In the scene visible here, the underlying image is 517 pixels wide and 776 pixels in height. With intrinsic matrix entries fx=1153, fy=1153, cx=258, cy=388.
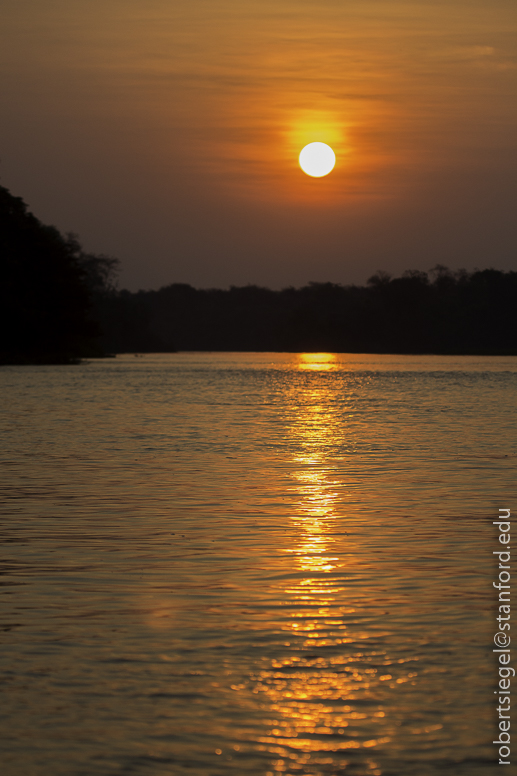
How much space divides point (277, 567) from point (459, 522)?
13.7 ft

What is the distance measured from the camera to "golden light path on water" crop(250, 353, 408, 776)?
23.8 ft

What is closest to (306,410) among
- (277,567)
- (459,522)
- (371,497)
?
(371,497)

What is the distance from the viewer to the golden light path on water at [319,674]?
725 centimetres

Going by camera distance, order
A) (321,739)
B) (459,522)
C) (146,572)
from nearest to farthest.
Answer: (321,739) → (146,572) → (459,522)

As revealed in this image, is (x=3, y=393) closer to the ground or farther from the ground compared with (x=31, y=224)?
closer to the ground

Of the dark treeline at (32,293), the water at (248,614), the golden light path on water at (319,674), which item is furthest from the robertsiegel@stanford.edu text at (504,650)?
the dark treeline at (32,293)

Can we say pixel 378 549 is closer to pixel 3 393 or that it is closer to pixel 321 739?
pixel 321 739

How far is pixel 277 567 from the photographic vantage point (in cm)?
1309

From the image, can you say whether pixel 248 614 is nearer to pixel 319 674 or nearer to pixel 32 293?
pixel 319 674

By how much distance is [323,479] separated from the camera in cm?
2228

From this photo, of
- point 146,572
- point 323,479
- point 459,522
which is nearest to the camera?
point 146,572

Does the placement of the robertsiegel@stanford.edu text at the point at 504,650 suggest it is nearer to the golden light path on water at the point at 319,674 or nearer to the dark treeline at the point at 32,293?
the golden light path on water at the point at 319,674

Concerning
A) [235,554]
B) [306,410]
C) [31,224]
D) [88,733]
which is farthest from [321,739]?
Answer: [31,224]

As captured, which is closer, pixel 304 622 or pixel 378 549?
pixel 304 622
